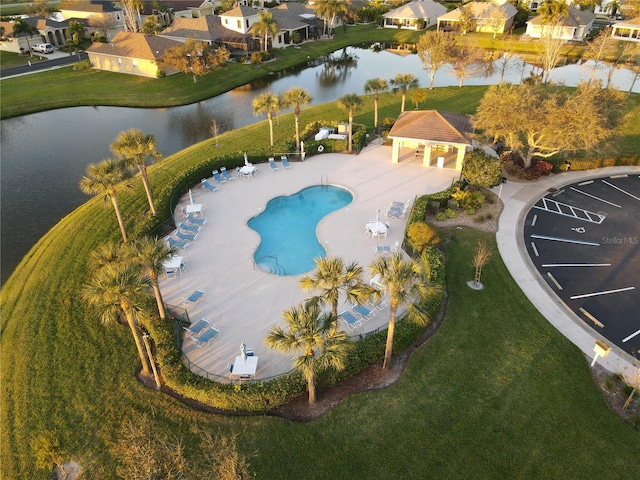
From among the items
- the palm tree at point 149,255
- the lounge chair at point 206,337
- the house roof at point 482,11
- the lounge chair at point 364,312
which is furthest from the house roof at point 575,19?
the palm tree at point 149,255

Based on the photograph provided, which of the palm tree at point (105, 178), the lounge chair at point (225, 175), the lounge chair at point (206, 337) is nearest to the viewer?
the lounge chair at point (206, 337)

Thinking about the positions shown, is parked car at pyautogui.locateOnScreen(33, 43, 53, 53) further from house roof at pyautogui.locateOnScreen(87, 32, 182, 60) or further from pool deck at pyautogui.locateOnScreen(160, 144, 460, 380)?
pool deck at pyautogui.locateOnScreen(160, 144, 460, 380)

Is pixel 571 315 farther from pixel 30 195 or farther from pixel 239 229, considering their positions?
pixel 30 195

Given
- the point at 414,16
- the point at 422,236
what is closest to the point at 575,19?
the point at 414,16

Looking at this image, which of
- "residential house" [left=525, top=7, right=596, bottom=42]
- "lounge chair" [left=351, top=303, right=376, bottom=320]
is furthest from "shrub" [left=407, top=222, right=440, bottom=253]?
"residential house" [left=525, top=7, right=596, bottom=42]

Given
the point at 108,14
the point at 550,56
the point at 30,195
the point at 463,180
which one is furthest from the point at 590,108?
the point at 108,14

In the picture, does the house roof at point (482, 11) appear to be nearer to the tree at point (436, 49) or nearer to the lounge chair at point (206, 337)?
the tree at point (436, 49)
